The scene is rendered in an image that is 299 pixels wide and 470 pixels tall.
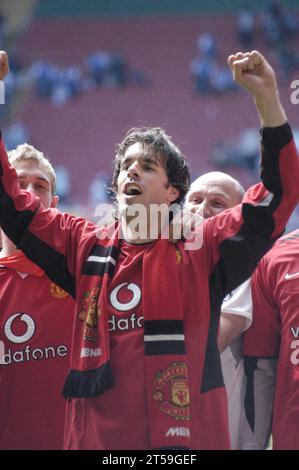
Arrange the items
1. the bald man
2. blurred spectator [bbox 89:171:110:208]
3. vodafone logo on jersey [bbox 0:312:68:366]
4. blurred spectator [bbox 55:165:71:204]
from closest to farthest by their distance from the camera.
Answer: vodafone logo on jersey [bbox 0:312:68:366] → the bald man → blurred spectator [bbox 89:171:110:208] → blurred spectator [bbox 55:165:71:204]

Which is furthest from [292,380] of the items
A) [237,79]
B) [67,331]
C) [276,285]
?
[237,79]

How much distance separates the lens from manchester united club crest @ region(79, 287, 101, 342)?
87.8 inches

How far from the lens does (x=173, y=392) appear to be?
2.13 m

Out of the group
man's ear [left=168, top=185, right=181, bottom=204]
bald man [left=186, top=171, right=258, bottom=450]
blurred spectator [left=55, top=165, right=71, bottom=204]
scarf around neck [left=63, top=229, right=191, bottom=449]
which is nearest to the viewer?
scarf around neck [left=63, top=229, right=191, bottom=449]

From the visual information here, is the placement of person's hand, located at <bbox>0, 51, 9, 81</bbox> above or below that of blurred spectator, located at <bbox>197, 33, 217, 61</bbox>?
below

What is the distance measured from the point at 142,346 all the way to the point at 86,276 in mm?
247

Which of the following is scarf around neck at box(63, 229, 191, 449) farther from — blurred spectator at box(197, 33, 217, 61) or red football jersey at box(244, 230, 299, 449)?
blurred spectator at box(197, 33, 217, 61)

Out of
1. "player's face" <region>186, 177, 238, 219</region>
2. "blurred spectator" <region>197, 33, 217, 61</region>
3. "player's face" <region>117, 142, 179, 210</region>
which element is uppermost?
"blurred spectator" <region>197, 33, 217, 61</region>

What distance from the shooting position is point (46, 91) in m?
10.4

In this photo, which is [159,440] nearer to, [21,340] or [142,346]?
[142,346]

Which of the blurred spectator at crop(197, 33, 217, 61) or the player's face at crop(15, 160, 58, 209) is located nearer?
the player's face at crop(15, 160, 58, 209)

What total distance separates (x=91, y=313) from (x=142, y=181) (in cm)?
39

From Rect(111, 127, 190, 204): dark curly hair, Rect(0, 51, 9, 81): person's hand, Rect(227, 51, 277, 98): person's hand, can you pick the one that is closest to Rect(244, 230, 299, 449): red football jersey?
Rect(111, 127, 190, 204): dark curly hair

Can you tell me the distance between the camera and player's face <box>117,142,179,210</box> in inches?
93.7
